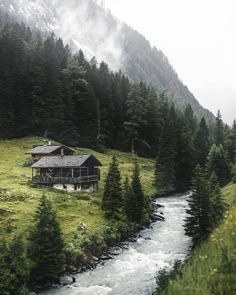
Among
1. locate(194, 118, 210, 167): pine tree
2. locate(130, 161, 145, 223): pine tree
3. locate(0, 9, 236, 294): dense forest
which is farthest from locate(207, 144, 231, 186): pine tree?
locate(130, 161, 145, 223): pine tree

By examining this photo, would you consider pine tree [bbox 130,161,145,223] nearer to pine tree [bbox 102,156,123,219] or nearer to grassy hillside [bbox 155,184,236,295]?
pine tree [bbox 102,156,123,219]

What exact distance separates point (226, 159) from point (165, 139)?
15.2m

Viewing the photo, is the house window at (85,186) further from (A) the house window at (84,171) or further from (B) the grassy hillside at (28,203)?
(B) the grassy hillside at (28,203)

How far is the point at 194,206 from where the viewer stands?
4766 centimetres

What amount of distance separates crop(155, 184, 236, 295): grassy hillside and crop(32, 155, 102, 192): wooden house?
205ft

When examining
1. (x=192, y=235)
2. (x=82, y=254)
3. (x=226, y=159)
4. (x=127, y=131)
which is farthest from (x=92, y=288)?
(x=127, y=131)

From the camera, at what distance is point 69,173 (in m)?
73.1

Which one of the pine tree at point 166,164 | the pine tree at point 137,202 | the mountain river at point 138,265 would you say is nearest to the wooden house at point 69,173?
the pine tree at point 137,202

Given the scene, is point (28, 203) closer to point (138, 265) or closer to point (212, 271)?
point (138, 265)

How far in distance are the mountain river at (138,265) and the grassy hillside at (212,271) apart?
1771 centimetres

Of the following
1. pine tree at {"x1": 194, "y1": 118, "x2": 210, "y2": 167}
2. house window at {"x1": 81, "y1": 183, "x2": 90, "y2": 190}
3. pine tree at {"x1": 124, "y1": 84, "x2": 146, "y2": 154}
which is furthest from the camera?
pine tree at {"x1": 124, "y1": 84, "x2": 146, "y2": 154}

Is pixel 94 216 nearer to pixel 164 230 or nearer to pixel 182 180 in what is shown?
pixel 164 230

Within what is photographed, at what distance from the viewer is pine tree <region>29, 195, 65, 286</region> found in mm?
35669

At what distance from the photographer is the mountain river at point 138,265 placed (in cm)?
3428
